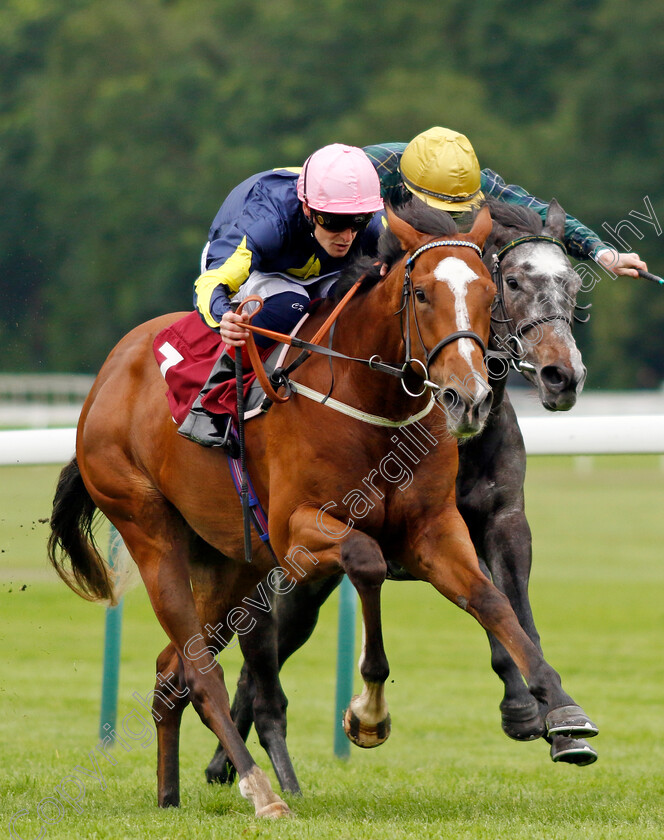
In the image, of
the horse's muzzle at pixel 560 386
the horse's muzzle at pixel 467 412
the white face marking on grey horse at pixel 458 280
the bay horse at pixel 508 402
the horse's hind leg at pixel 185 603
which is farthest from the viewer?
the horse's hind leg at pixel 185 603

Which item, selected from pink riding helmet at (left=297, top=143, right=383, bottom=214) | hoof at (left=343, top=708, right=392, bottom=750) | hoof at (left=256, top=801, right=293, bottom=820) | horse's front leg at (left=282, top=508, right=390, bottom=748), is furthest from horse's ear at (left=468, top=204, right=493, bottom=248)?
hoof at (left=256, top=801, right=293, bottom=820)

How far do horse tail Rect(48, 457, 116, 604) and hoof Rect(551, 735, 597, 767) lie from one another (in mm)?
2547

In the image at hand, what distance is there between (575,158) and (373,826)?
38466mm

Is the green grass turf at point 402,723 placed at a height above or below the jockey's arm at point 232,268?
below

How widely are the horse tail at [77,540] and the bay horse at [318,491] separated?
204 mm

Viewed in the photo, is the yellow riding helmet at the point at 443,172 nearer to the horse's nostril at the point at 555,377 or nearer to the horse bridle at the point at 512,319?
the horse bridle at the point at 512,319

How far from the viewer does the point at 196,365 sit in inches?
201

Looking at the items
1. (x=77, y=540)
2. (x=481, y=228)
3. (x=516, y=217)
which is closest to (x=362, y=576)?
(x=481, y=228)

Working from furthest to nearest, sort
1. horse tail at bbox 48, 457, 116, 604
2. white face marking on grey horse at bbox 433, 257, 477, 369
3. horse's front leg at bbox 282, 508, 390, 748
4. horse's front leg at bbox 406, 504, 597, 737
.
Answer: horse tail at bbox 48, 457, 116, 604 < horse's front leg at bbox 282, 508, 390, 748 < horse's front leg at bbox 406, 504, 597, 737 < white face marking on grey horse at bbox 433, 257, 477, 369

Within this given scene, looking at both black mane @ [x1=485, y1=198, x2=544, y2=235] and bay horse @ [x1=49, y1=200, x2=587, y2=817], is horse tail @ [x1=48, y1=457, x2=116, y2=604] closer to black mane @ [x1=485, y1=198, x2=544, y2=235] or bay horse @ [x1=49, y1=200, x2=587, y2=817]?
Result: bay horse @ [x1=49, y1=200, x2=587, y2=817]

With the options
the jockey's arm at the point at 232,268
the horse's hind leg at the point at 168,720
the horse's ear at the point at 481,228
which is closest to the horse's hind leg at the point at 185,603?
the horse's hind leg at the point at 168,720

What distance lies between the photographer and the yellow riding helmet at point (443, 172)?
Result: 4824mm

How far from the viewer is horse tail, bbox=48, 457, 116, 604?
237 inches

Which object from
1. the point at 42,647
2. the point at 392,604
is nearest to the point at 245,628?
the point at 42,647
